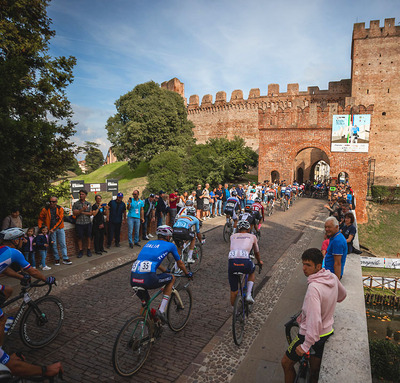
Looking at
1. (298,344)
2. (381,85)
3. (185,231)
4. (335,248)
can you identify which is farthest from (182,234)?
(381,85)

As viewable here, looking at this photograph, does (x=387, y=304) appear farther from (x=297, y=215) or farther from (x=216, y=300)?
(x=216, y=300)

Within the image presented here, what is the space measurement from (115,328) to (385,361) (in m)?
5.44

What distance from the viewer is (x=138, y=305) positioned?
6004mm

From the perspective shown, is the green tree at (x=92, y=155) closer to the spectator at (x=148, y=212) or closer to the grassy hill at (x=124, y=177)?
the grassy hill at (x=124, y=177)

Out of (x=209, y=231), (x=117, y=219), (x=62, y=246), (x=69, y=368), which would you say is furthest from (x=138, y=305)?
(x=209, y=231)

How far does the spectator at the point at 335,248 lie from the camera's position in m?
4.88

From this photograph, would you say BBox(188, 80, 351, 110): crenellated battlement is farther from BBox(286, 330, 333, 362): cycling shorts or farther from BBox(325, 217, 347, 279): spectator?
BBox(286, 330, 333, 362): cycling shorts

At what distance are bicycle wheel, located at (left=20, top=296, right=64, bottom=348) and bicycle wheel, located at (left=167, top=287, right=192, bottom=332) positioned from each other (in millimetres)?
1776

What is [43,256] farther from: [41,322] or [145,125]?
[145,125]

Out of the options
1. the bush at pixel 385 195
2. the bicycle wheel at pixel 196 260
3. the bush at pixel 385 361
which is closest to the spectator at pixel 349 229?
the bush at pixel 385 361

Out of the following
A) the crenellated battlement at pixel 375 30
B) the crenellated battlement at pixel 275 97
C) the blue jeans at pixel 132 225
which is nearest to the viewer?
the blue jeans at pixel 132 225

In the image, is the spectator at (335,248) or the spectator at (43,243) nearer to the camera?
the spectator at (335,248)

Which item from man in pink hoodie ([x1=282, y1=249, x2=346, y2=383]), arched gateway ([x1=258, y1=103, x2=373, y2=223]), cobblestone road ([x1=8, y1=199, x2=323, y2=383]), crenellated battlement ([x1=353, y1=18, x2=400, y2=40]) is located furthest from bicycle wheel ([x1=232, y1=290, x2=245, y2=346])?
crenellated battlement ([x1=353, y1=18, x2=400, y2=40])

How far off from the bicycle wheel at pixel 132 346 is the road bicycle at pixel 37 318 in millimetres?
1478
